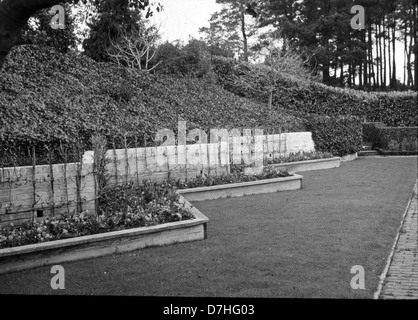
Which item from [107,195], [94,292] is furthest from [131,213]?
[94,292]

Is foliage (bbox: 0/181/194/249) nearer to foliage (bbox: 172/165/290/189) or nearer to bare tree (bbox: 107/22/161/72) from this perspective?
foliage (bbox: 172/165/290/189)

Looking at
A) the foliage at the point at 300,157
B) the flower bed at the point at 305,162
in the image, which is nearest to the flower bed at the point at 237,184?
the flower bed at the point at 305,162

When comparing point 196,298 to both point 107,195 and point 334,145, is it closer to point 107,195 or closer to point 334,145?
point 107,195

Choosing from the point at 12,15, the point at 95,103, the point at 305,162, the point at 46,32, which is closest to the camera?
the point at 12,15

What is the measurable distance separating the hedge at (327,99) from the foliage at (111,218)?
19.3 meters

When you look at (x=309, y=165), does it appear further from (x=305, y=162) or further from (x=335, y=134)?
(x=335, y=134)

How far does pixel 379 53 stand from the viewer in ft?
112

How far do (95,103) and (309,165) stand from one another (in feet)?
26.4

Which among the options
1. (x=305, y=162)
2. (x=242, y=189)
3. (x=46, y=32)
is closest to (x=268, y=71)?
(x=305, y=162)

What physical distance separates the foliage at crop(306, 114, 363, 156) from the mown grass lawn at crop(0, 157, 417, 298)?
938 centimetres

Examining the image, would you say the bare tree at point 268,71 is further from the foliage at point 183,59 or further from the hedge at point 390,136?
the hedge at point 390,136

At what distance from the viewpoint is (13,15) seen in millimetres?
3785

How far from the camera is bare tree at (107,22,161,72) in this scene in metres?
20.7
